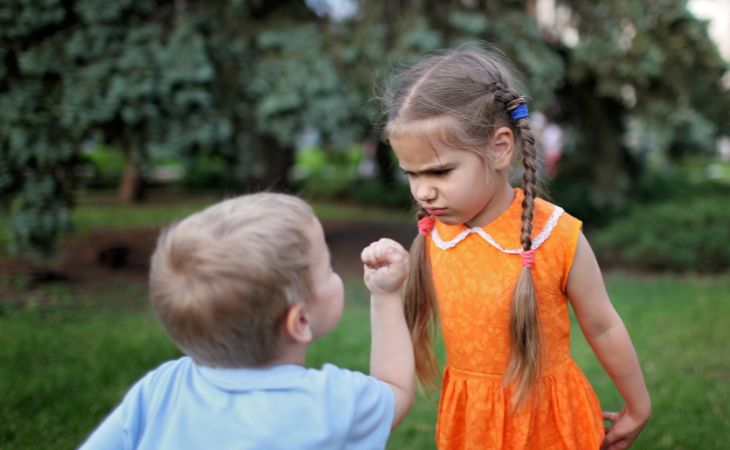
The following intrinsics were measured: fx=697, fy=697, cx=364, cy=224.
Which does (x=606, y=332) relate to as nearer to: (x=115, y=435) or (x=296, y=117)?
(x=115, y=435)

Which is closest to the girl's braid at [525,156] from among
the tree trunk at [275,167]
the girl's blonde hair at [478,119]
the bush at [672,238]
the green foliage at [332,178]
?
the girl's blonde hair at [478,119]

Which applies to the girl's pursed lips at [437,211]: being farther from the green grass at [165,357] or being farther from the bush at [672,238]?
the bush at [672,238]

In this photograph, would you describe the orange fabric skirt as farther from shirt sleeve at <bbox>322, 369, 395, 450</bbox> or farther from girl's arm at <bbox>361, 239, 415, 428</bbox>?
shirt sleeve at <bbox>322, 369, 395, 450</bbox>

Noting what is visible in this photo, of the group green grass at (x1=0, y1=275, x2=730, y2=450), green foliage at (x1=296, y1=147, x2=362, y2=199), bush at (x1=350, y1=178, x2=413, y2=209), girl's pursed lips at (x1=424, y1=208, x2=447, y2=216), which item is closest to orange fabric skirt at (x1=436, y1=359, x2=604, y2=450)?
girl's pursed lips at (x1=424, y1=208, x2=447, y2=216)

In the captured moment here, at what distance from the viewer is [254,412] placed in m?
1.39

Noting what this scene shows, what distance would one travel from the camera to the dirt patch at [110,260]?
7.10 meters

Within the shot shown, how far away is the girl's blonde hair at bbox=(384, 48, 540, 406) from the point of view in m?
1.88

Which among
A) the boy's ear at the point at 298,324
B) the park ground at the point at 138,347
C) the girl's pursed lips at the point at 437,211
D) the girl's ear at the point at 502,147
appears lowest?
the park ground at the point at 138,347

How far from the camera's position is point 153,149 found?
22.8 ft

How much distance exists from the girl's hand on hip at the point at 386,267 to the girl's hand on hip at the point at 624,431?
2.99 ft

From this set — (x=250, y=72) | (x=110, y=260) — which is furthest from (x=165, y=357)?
(x=110, y=260)

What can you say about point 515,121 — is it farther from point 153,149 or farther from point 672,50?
point 672,50

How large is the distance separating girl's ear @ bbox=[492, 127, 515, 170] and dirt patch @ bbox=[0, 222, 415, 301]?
18.9 feet

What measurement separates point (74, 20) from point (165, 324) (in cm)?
620
